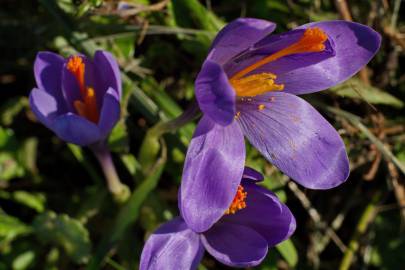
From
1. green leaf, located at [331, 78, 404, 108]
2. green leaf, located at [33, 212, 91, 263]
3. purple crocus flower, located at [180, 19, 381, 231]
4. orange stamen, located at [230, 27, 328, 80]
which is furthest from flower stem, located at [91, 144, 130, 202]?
green leaf, located at [331, 78, 404, 108]

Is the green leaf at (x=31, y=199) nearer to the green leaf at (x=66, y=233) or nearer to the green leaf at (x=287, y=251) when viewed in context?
the green leaf at (x=66, y=233)

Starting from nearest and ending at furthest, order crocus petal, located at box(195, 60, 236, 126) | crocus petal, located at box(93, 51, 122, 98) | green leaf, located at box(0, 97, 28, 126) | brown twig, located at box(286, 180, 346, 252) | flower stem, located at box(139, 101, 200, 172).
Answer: crocus petal, located at box(195, 60, 236, 126), crocus petal, located at box(93, 51, 122, 98), flower stem, located at box(139, 101, 200, 172), brown twig, located at box(286, 180, 346, 252), green leaf, located at box(0, 97, 28, 126)

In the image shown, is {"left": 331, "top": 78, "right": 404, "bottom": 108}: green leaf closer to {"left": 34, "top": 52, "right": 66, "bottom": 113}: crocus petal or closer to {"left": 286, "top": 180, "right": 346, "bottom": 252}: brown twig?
{"left": 286, "top": 180, "right": 346, "bottom": 252}: brown twig

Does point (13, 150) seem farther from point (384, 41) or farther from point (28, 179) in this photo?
point (384, 41)

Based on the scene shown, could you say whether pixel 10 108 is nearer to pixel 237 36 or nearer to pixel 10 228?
pixel 10 228

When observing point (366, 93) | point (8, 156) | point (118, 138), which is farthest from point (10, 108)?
point (366, 93)

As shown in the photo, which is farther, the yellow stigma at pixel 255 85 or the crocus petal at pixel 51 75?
the crocus petal at pixel 51 75

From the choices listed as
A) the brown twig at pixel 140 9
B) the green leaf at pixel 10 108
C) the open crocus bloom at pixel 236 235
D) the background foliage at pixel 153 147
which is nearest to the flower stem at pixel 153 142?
the background foliage at pixel 153 147
